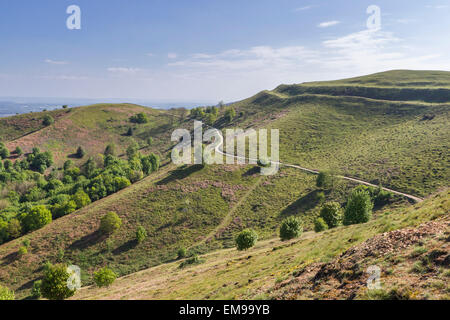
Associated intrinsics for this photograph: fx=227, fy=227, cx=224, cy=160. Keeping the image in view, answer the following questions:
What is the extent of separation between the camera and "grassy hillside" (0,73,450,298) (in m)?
49.6

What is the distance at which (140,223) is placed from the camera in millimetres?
59156

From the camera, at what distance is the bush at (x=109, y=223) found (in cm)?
5594

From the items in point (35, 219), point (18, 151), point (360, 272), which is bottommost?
point (35, 219)

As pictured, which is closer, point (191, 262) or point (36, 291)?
point (36, 291)

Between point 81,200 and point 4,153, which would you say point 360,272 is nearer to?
point 81,200

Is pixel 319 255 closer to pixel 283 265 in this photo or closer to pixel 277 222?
pixel 283 265

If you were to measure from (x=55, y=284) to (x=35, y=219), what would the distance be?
3955 cm

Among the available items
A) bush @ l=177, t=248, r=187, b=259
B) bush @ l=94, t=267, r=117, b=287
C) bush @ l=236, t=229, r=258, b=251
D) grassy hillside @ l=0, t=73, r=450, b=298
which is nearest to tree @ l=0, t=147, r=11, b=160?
grassy hillside @ l=0, t=73, r=450, b=298

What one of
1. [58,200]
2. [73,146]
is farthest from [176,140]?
[58,200]

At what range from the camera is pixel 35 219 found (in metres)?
60.9

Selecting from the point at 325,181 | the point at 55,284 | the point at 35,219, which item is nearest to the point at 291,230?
the point at 325,181

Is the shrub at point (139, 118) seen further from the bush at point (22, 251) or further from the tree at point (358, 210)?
the tree at point (358, 210)

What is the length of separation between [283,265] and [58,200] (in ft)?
266

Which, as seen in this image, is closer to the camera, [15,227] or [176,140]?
[15,227]
